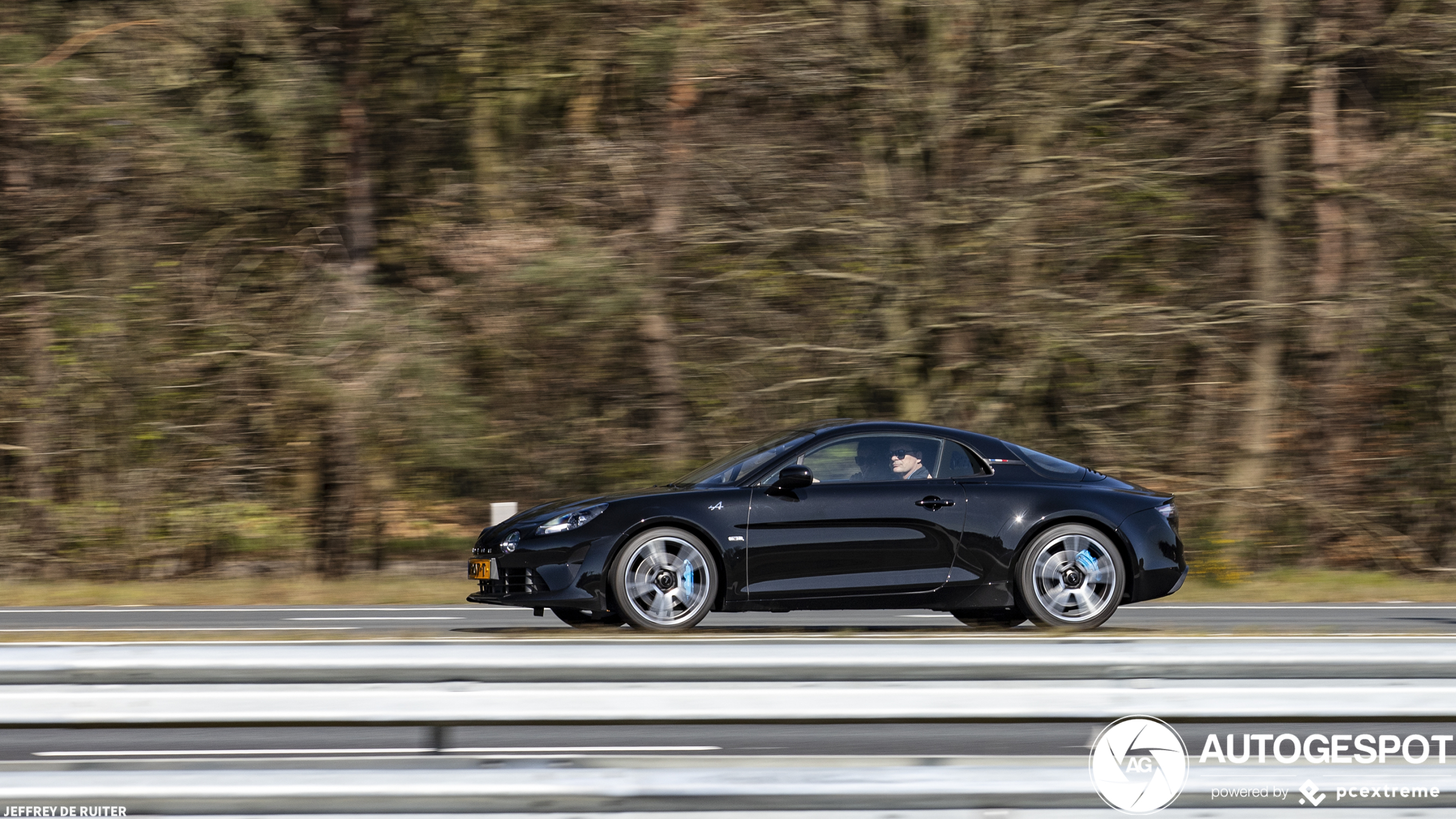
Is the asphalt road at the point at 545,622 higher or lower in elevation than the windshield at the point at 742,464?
lower

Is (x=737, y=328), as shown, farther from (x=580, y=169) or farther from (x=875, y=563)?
(x=875, y=563)

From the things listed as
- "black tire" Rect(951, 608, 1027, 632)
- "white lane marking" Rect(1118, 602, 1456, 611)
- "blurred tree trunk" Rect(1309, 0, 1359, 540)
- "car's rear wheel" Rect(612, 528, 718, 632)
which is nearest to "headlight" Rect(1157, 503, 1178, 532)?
"black tire" Rect(951, 608, 1027, 632)

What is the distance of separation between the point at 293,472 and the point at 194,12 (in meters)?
5.35

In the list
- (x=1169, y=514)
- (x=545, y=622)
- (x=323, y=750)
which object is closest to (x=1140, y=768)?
(x=323, y=750)

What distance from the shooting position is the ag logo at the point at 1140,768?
3.57 meters

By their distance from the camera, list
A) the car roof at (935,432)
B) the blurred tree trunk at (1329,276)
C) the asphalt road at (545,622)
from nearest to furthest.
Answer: the asphalt road at (545,622) → the car roof at (935,432) → the blurred tree trunk at (1329,276)

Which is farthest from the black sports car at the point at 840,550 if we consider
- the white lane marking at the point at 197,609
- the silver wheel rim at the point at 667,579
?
the white lane marking at the point at 197,609

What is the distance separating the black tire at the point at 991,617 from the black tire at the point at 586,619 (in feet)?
6.97

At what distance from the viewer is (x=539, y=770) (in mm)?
3502

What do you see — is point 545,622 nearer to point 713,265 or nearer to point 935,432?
point 935,432

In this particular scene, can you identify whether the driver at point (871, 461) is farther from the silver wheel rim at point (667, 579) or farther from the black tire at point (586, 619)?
the black tire at point (586, 619)

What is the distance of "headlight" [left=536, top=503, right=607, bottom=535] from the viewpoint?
28.8 feet

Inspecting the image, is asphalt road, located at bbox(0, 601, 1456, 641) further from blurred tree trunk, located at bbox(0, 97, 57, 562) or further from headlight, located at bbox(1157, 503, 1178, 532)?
blurred tree trunk, located at bbox(0, 97, 57, 562)

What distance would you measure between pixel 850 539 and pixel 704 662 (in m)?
5.11
